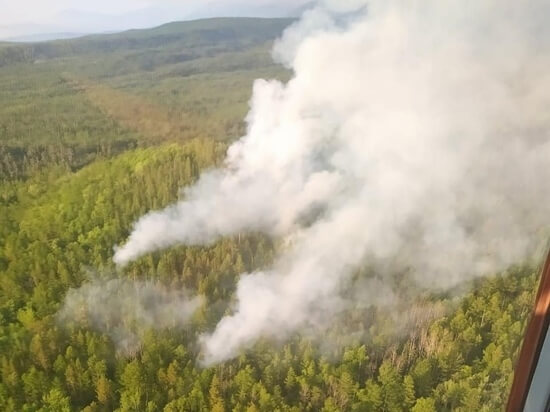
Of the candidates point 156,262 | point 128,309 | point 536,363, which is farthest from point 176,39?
point 536,363

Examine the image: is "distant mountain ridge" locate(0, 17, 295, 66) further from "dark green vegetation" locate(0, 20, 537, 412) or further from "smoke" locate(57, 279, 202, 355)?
"smoke" locate(57, 279, 202, 355)

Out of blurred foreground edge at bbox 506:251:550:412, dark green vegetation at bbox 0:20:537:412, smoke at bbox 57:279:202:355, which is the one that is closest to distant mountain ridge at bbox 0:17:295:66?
dark green vegetation at bbox 0:20:537:412

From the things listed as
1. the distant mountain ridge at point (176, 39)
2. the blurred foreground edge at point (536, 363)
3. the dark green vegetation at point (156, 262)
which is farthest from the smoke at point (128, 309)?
the blurred foreground edge at point (536, 363)

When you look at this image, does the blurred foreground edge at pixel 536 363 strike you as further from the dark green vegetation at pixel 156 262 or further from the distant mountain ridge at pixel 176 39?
the distant mountain ridge at pixel 176 39

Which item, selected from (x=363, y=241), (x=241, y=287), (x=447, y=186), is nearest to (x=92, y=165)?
(x=241, y=287)

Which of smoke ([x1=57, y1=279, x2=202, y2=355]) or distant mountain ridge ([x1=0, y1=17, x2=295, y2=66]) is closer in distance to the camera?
distant mountain ridge ([x1=0, y1=17, x2=295, y2=66])

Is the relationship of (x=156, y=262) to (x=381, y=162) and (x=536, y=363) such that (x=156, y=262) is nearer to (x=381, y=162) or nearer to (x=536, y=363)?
(x=381, y=162)

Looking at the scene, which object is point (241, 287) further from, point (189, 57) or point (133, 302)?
point (189, 57)
